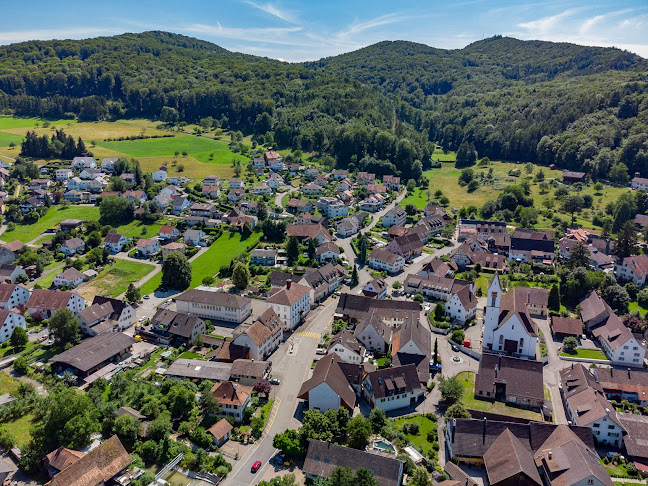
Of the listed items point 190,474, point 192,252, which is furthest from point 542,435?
point 192,252

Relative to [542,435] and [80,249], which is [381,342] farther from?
[80,249]

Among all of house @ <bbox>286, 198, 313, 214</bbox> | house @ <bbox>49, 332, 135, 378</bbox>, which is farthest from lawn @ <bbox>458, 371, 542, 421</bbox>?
house @ <bbox>286, 198, 313, 214</bbox>

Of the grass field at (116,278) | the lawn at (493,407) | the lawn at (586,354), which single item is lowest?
the grass field at (116,278)

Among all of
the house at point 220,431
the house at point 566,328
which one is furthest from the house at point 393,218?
the house at point 220,431

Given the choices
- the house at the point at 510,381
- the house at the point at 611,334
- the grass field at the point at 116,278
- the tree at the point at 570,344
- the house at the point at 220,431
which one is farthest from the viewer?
the grass field at the point at 116,278

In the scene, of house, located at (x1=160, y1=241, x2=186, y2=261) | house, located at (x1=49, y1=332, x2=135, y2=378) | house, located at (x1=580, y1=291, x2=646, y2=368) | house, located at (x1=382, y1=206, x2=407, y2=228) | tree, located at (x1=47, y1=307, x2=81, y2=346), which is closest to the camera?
house, located at (x1=49, y1=332, x2=135, y2=378)

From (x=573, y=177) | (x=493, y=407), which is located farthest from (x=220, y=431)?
(x=573, y=177)

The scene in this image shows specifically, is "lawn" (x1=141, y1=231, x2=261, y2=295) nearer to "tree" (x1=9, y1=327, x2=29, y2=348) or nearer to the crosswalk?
"tree" (x1=9, y1=327, x2=29, y2=348)

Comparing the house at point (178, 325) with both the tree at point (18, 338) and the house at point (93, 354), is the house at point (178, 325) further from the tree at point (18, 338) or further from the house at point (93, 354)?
the tree at point (18, 338)
